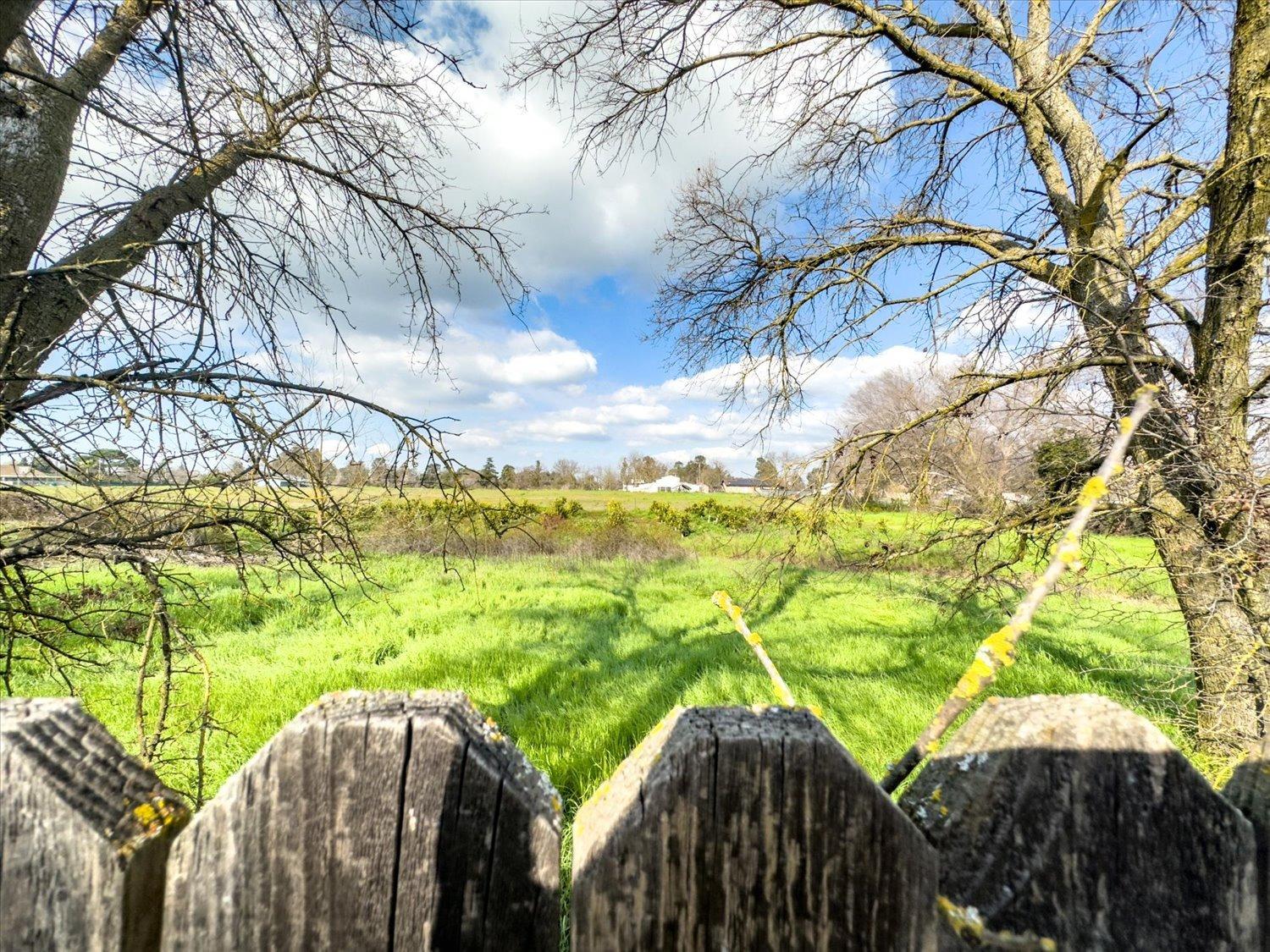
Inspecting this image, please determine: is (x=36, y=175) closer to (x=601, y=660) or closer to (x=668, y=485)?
(x=601, y=660)

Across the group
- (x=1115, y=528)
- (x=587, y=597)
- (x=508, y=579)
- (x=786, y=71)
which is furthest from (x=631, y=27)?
(x=508, y=579)

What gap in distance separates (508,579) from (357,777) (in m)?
9.42

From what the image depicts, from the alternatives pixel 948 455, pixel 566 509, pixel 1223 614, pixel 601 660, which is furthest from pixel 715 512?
pixel 1223 614

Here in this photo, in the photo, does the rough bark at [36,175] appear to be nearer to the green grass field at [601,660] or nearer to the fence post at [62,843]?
the green grass field at [601,660]

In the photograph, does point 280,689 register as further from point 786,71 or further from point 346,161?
point 786,71

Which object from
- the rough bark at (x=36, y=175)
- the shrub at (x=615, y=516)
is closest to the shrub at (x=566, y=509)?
the shrub at (x=615, y=516)

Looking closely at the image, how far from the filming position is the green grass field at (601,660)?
3615mm

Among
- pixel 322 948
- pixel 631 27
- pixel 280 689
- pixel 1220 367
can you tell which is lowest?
pixel 280 689

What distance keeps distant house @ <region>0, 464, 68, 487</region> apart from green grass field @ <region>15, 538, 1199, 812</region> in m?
0.82

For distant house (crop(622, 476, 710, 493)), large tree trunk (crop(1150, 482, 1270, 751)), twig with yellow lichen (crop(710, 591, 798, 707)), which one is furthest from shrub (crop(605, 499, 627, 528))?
distant house (crop(622, 476, 710, 493))

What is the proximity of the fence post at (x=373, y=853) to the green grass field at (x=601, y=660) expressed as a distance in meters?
1.57

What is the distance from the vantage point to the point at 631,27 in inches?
150

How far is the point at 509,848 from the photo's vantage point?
686 millimetres

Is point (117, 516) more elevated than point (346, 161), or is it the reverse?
point (346, 161)
